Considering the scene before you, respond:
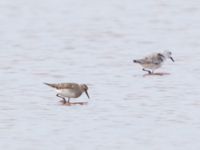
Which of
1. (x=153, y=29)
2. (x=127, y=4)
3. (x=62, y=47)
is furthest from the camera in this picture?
(x=127, y=4)

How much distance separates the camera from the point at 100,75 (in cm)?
2742

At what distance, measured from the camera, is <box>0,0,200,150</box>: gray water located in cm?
2000

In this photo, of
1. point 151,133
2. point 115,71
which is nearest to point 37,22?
point 115,71

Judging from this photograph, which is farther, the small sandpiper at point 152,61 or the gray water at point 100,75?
the small sandpiper at point 152,61

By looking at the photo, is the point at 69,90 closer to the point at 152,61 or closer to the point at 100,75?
the point at 100,75

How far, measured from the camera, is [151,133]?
793 inches

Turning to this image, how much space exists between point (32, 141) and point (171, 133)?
289cm

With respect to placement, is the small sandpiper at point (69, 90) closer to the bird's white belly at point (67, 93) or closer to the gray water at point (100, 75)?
the bird's white belly at point (67, 93)

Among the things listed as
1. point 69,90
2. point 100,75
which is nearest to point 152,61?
point 100,75

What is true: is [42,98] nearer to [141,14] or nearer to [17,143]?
[17,143]

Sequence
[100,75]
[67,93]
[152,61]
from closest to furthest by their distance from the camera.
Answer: [67,93], [152,61], [100,75]

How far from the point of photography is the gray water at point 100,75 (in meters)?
20.0

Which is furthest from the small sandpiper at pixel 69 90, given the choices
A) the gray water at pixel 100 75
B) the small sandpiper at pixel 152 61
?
the small sandpiper at pixel 152 61

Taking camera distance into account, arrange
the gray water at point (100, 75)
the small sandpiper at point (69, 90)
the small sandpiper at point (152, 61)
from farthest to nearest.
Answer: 1. the small sandpiper at point (152, 61)
2. the small sandpiper at point (69, 90)
3. the gray water at point (100, 75)
